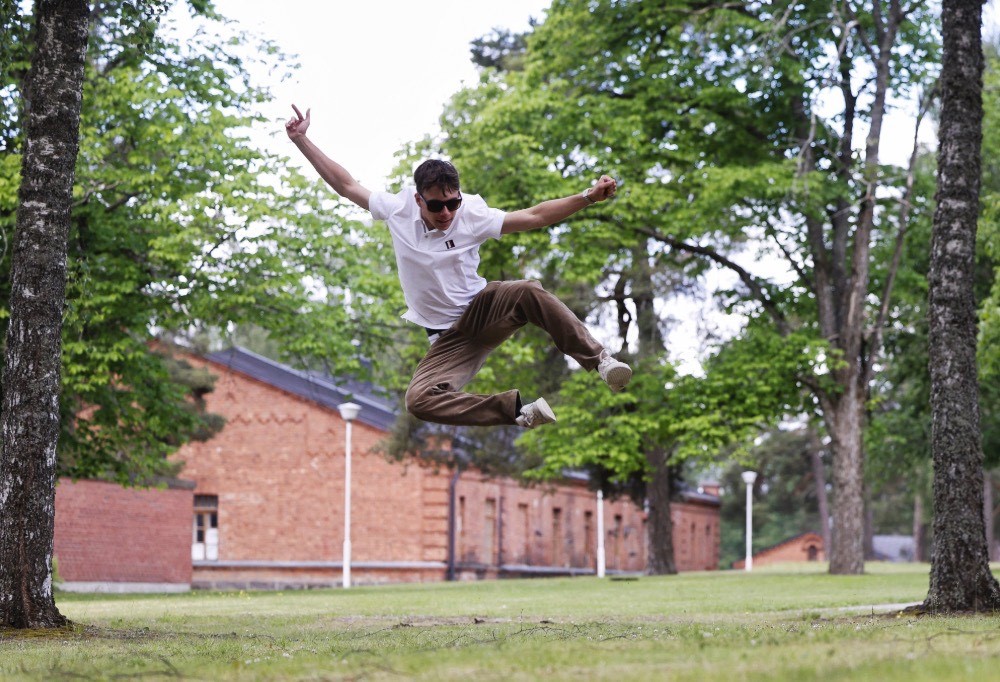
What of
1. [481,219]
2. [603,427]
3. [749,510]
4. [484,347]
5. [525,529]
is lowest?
[525,529]

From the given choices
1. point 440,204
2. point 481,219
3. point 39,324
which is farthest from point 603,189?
point 39,324

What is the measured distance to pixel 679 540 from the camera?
2739 inches

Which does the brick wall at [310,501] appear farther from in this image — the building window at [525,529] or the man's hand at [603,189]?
the man's hand at [603,189]

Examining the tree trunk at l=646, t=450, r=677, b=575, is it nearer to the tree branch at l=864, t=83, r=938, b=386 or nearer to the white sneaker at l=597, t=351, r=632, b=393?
the tree branch at l=864, t=83, r=938, b=386

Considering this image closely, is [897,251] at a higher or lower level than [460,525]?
higher

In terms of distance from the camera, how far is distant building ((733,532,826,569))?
7962 centimetres

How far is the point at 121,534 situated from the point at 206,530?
36.4 feet

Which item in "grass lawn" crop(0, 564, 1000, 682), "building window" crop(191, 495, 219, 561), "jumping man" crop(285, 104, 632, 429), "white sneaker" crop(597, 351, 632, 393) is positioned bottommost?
"grass lawn" crop(0, 564, 1000, 682)

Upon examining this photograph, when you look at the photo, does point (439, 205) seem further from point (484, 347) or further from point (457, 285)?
point (484, 347)

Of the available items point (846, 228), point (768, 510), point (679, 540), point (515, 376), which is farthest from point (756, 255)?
point (768, 510)

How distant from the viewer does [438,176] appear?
340 inches

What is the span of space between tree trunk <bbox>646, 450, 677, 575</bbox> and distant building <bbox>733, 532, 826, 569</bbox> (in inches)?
1618

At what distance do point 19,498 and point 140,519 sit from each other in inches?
1037

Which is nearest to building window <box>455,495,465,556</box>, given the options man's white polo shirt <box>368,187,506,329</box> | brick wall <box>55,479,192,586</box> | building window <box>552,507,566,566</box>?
building window <box>552,507,566,566</box>
